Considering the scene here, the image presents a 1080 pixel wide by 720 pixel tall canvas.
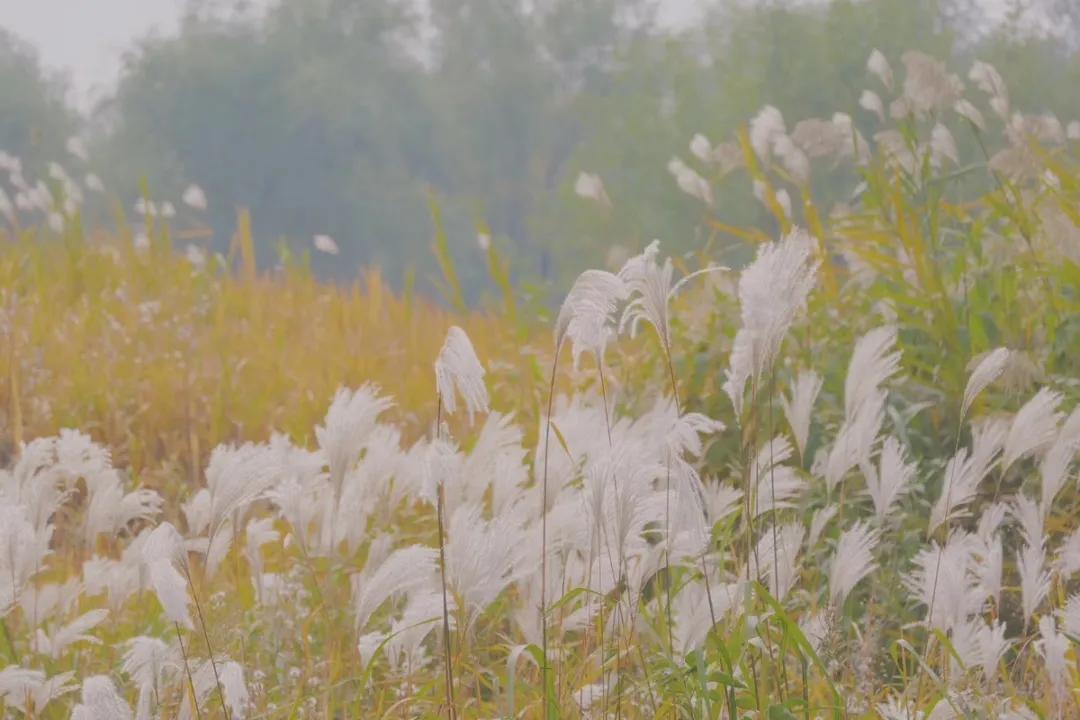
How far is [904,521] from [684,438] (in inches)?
71.4

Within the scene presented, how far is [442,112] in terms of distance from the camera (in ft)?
101

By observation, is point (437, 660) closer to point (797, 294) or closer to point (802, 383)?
point (802, 383)

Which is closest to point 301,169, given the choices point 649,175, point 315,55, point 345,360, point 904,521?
point 315,55

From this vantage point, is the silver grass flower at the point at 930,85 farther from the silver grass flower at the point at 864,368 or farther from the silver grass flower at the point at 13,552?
the silver grass flower at the point at 13,552

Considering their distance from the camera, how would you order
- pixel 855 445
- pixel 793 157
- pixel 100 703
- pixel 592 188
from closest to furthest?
pixel 100 703
pixel 855 445
pixel 793 157
pixel 592 188

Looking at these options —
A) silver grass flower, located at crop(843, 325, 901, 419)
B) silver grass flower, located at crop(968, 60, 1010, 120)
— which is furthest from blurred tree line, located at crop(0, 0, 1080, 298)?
silver grass flower, located at crop(843, 325, 901, 419)

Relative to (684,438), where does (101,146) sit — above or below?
below

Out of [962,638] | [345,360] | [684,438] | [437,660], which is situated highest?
[684,438]

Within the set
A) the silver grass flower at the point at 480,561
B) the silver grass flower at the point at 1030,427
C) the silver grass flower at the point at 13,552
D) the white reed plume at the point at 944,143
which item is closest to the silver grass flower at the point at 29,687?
the silver grass flower at the point at 13,552

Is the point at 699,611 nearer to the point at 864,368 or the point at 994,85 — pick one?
the point at 864,368

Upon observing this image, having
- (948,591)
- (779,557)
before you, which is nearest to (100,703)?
(779,557)

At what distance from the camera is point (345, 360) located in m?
6.08

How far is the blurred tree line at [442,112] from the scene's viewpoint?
2366 cm

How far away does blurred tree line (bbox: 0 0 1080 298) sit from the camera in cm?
2366
